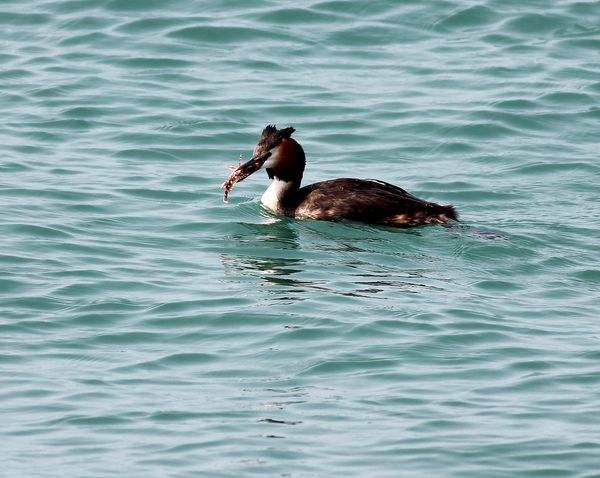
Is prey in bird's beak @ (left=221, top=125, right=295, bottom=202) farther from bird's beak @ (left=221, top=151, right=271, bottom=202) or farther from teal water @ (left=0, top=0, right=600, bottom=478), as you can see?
teal water @ (left=0, top=0, right=600, bottom=478)

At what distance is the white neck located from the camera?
14141mm

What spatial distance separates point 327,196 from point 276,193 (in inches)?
25.1

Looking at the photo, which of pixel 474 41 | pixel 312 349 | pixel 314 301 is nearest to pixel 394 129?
pixel 474 41

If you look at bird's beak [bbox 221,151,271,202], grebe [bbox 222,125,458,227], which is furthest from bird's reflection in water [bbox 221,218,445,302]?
bird's beak [bbox 221,151,271,202]

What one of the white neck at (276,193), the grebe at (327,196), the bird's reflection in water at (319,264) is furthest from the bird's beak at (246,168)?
the bird's reflection in water at (319,264)

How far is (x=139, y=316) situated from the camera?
1086 centimetres

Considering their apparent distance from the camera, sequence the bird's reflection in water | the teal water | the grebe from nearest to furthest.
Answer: the teal water, the bird's reflection in water, the grebe

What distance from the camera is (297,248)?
12914mm

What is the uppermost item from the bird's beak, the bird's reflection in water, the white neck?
the bird's beak

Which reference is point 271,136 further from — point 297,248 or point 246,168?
point 297,248

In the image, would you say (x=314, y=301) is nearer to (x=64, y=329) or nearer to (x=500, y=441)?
(x=64, y=329)

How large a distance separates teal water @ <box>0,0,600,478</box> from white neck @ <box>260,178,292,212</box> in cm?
14

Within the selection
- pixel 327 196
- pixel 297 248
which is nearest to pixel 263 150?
pixel 327 196

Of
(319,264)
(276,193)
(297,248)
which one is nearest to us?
(319,264)
